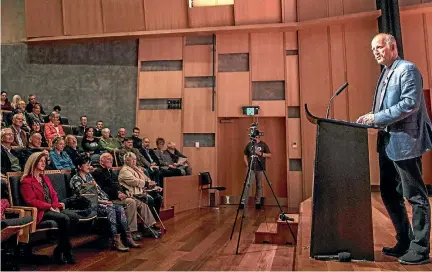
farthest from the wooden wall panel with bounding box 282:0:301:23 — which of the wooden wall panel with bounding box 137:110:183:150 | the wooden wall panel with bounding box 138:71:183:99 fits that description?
the wooden wall panel with bounding box 137:110:183:150

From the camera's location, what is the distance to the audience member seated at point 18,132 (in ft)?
12.7

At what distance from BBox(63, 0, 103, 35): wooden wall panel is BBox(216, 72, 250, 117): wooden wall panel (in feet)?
8.03

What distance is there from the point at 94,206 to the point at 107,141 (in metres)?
2.26

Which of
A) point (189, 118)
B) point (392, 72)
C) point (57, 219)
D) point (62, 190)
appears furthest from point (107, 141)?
point (392, 72)

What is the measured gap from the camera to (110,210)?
2.81 m

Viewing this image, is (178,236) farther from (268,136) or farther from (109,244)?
(268,136)

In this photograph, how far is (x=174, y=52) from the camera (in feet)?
20.0

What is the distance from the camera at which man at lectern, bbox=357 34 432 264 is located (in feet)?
4.53

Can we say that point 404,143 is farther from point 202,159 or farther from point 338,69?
point 202,159

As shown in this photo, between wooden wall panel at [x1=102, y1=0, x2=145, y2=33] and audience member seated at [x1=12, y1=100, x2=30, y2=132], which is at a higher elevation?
wooden wall panel at [x1=102, y1=0, x2=145, y2=33]

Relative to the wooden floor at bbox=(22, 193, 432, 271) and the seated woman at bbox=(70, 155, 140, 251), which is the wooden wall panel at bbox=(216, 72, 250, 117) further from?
the seated woman at bbox=(70, 155, 140, 251)

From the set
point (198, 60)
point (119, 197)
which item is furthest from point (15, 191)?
point (198, 60)

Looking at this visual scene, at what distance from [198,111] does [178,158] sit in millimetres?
979

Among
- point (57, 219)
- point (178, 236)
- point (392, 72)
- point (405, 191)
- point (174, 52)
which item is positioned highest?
point (174, 52)
